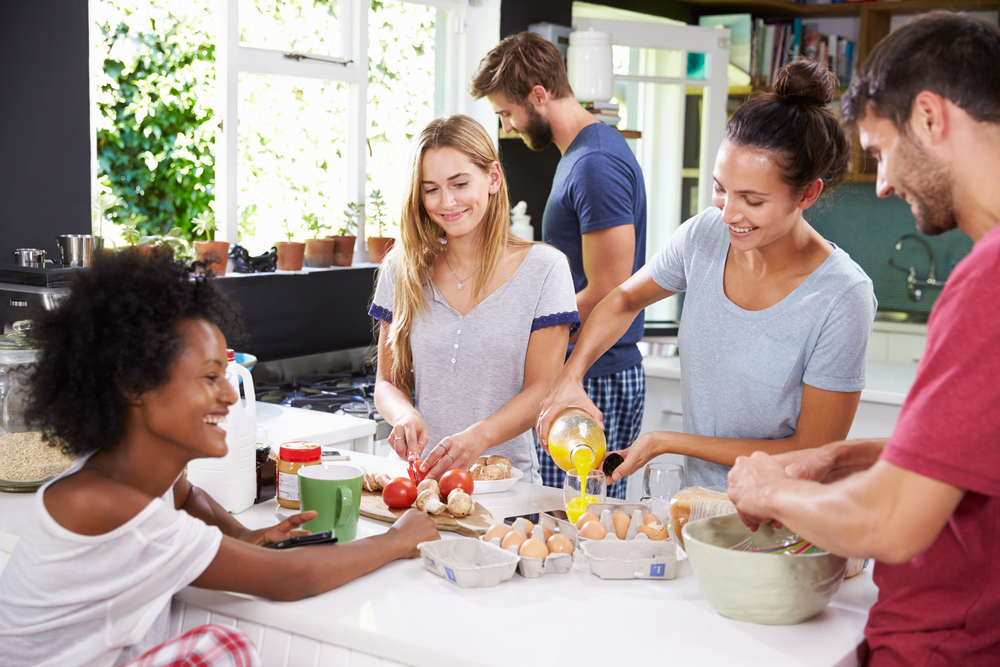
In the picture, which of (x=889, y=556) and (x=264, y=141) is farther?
(x=264, y=141)

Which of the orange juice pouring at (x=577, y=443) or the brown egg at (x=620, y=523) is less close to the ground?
the orange juice pouring at (x=577, y=443)

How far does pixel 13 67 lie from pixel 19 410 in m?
1.24

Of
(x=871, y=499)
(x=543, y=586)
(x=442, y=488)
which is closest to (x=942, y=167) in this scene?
(x=871, y=499)

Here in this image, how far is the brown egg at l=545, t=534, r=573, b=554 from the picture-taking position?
130 centimetres

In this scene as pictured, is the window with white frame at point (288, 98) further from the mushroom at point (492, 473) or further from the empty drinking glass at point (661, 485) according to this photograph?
the empty drinking glass at point (661, 485)

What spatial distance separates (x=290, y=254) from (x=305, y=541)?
7.05 ft

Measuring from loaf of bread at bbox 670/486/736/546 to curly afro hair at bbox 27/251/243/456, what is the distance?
2.42 ft

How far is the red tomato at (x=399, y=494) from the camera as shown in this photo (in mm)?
1523

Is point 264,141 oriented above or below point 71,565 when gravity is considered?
above

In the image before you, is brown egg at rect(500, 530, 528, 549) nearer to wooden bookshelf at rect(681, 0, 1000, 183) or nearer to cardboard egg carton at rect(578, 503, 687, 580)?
cardboard egg carton at rect(578, 503, 687, 580)

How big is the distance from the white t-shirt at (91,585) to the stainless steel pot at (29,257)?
1536 millimetres

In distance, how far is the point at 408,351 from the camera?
2010 mm

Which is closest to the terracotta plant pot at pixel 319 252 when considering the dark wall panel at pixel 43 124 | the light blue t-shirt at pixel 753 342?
the dark wall panel at pixel 43 124

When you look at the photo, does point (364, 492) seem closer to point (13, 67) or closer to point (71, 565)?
point (71, 565)
